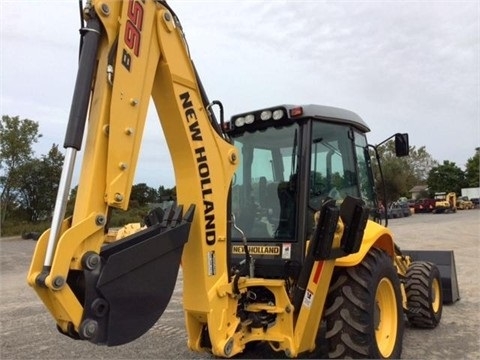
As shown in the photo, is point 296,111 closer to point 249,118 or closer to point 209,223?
point 249,118

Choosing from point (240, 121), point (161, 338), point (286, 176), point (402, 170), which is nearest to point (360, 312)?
point (286, 176)

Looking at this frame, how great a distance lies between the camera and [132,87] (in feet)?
9.60

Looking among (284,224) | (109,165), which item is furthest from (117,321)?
(284,224)

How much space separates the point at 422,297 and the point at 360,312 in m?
2.05

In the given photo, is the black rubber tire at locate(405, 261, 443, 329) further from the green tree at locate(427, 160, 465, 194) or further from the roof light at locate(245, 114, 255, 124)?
the green tree at locate(427, 160, 465, 194)

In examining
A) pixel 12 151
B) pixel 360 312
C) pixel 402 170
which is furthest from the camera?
pixel 402 170

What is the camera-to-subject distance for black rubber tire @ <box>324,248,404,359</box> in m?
3.75

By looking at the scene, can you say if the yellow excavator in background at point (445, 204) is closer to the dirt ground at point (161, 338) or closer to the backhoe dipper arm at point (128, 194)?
the dirt ground at point (161, 338)

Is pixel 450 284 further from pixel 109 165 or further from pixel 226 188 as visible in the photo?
pixel 109 165

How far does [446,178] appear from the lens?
6384 centimetres

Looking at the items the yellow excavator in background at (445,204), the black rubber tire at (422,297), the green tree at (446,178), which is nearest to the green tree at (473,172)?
the green tree at (446,178)

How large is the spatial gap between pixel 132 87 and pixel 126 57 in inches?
7.2

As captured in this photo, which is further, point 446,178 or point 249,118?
point 446,178

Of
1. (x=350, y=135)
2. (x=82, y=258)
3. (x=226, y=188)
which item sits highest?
(x=350, y=135)
